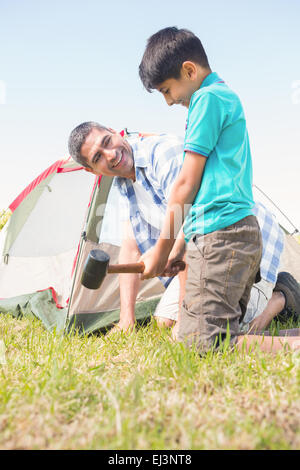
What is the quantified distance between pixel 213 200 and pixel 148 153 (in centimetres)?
94

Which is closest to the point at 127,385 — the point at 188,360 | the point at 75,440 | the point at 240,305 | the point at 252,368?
the point at 188,360

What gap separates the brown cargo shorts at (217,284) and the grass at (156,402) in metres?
0.13

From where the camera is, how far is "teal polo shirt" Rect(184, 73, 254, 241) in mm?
2086

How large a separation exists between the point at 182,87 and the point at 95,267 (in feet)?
3.58

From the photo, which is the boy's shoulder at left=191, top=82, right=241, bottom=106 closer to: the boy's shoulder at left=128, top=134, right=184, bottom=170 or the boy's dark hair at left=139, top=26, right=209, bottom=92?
the boy's dark hair at left=139, top=26, right=209, bottom=92

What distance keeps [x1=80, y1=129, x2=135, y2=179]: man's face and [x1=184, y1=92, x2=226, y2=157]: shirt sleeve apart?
0.89m

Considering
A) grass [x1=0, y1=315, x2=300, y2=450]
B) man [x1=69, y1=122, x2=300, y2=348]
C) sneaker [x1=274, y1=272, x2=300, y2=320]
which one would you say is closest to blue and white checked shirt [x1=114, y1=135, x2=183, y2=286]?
man [x1=69, y1=122, x2=300, y2=348]

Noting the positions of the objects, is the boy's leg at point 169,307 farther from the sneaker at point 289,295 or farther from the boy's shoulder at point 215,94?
the boy's shoulder at point 215,94

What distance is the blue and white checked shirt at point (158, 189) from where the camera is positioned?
2.81 metres

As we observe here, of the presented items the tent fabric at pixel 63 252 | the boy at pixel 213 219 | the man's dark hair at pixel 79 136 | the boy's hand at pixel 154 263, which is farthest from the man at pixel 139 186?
the boy at pixel 213 219

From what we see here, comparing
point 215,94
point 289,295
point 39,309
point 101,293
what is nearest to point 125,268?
point 215,94

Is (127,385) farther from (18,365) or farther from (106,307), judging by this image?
(106,307)

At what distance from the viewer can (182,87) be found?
2.31 m
